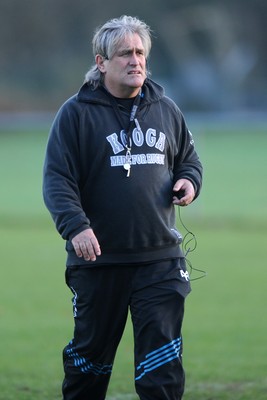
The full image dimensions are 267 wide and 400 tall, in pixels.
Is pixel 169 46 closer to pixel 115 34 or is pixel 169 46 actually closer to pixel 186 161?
pixel 186 161

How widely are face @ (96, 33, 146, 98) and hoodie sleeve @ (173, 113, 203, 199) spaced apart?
1.44 ft

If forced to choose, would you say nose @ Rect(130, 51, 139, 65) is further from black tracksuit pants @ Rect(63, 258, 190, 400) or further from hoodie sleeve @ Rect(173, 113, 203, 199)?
black tracksuit pants @ Rect(63, 258, 190, 400)

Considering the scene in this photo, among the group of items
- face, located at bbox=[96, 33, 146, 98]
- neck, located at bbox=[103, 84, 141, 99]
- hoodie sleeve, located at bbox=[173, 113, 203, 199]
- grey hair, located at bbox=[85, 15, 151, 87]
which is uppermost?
grey hair, located at bbox=[85, 15, 151, 87]

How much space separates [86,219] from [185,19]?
61389mm

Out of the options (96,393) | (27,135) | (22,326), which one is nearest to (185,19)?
(27,135)

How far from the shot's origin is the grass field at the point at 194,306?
315 inches

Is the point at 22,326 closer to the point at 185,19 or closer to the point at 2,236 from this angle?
the point at 2,236

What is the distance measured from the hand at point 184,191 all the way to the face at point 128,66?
0.57 metres

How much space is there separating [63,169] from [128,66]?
66cm

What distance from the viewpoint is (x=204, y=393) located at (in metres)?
7.47

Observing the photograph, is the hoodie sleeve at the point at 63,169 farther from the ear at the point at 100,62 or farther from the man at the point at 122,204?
the ear at the point at 100,62

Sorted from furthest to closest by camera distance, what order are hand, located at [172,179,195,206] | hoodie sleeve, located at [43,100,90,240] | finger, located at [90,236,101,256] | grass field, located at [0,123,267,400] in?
grass field, located at [0,123,267,400] → hand, located at [172,179,195,206] → hoodie sleeve, located at [43,100,90,240] → finger, located at [90,236,101,256]

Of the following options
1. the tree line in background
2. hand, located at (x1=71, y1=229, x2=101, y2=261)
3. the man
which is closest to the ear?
the man

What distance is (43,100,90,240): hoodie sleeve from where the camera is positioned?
593cm
